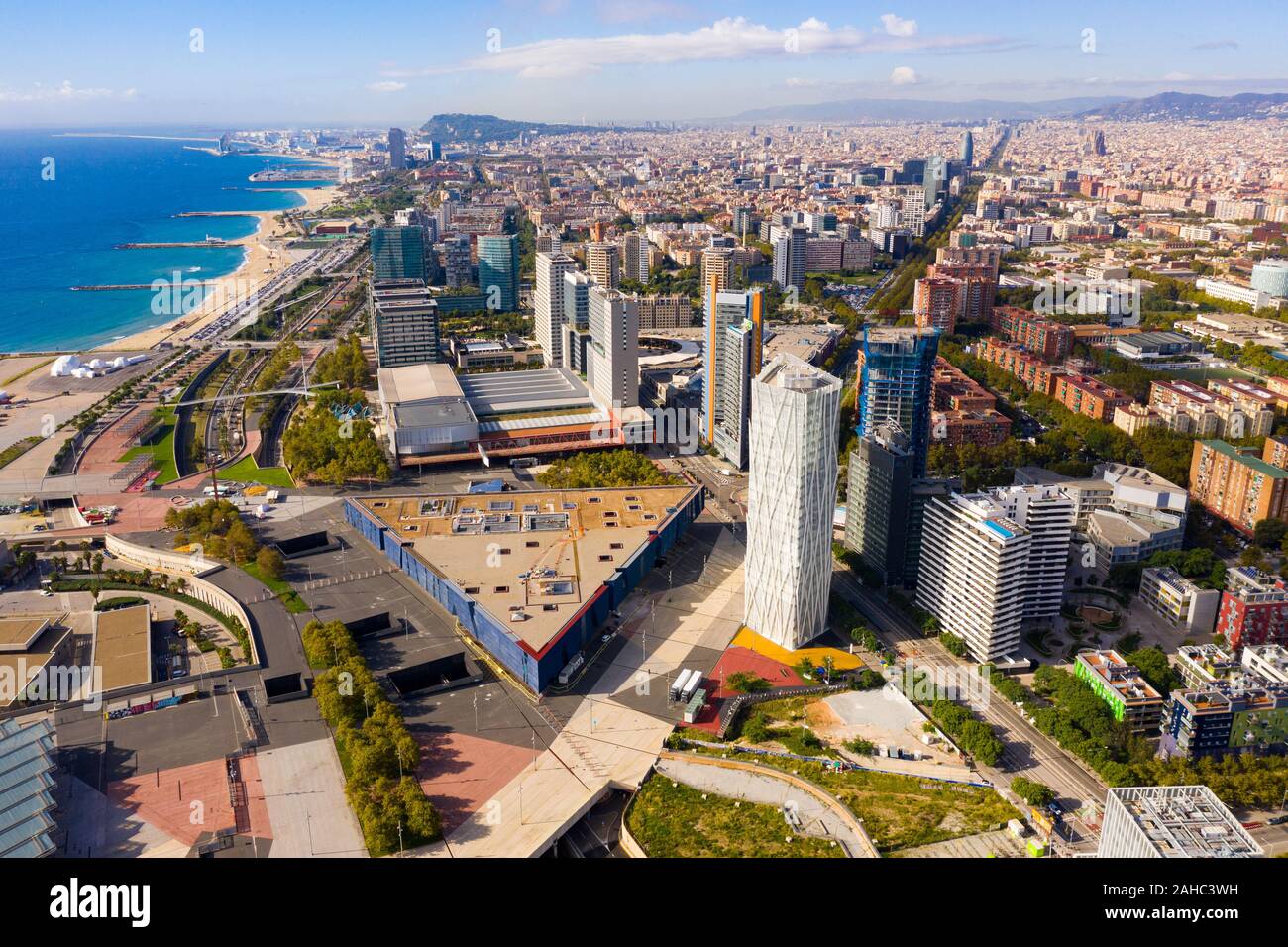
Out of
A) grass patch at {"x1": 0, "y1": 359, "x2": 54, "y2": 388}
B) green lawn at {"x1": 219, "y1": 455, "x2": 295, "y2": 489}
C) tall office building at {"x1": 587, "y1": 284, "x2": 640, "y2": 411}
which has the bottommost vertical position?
green lawn at {"x1": 219, "y1": 455, "x2": 295, "y2": 489}

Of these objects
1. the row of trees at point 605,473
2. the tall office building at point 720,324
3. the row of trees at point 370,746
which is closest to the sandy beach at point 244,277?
the row of trees at point 605,473

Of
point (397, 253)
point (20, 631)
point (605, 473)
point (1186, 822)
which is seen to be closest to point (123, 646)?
point (20, 631)

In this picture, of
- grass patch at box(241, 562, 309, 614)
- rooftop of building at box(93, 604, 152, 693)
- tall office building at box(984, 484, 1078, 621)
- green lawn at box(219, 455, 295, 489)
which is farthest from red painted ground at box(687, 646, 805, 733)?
green lawn at box(219, 455, 295, 489)

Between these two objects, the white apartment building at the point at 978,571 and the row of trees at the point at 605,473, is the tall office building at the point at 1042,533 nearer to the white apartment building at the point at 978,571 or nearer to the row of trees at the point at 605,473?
the white apartment building at the point at 978,571

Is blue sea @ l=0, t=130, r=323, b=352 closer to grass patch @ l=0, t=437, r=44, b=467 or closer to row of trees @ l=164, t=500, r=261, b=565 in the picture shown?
grass patch @ l=0, t=437, r=44, b=467

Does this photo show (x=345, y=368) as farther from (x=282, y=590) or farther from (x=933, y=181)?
Answer: (x=933, y=181)

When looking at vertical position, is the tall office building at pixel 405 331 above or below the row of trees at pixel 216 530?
above

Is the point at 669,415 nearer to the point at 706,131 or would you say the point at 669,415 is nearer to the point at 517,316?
the point at 517,316
